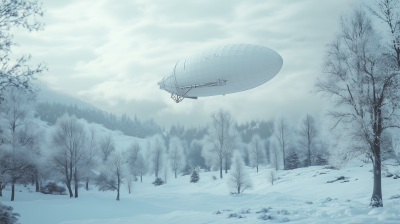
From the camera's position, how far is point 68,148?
94.9 feet

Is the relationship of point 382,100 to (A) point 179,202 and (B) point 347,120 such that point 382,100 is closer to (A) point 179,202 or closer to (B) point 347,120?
(B) point 347,120

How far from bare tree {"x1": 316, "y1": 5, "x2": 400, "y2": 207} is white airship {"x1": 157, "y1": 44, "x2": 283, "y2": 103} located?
13.1ft

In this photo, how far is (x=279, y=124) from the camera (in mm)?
43906

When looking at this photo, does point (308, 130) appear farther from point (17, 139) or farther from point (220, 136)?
point (17, 139)

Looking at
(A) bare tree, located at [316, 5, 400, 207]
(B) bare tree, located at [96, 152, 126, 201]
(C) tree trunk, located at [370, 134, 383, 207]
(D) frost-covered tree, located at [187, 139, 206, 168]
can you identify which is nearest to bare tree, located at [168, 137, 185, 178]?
(D) frost-covered tree, located at [187, 139, 206, 168]

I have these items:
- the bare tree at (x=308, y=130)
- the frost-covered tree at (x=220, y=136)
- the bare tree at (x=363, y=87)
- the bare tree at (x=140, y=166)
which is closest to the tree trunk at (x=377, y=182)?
the bare tree at (x=363, y=87)

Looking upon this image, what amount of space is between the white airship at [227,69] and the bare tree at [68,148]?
61.8ft

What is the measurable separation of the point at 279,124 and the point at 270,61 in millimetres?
31293

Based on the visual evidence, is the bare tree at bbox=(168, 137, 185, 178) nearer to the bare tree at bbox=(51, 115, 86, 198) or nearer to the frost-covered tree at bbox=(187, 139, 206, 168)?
the frost-covered tree at bbox=(187, 139, 206, 168)

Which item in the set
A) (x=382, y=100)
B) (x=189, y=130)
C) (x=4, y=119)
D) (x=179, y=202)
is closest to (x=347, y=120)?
(x=382, y=100)

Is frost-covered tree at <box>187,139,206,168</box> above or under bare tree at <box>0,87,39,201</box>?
under

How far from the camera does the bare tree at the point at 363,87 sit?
10.7 m

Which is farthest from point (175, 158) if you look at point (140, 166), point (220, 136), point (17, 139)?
A: point (17, 139)

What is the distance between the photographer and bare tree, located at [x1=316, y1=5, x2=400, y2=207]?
10.7 metres
